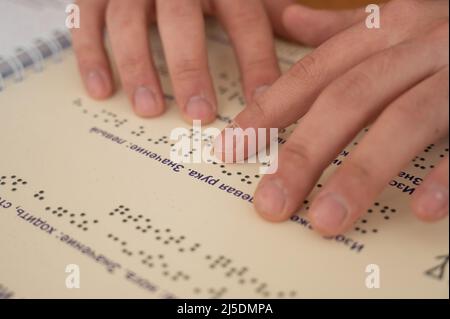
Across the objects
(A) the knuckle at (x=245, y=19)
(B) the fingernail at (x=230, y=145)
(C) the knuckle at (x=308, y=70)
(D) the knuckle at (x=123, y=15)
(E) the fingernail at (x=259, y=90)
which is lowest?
(E) the fingernail at (x=259, y=90)

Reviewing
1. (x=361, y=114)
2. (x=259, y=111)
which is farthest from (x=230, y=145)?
(x=361, y=114)

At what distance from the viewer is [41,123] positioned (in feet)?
2.53

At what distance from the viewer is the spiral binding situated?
0.87 metres

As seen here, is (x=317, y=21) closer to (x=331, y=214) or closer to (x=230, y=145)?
(x=230, y=145)

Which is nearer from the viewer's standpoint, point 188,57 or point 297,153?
point 297,153

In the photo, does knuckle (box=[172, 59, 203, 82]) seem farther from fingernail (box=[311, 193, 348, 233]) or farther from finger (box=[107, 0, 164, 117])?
fingernail (box=[311, 193, 348, 233])

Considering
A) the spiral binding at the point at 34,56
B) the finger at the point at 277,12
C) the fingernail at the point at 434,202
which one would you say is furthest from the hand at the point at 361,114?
the spiral binding at the point at 34,56

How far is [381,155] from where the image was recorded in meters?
0.57

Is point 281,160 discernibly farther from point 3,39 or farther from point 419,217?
point 3,39

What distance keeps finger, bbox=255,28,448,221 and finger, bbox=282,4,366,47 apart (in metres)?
0.24

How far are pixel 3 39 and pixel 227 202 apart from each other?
52cm

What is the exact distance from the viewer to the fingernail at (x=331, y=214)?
1.83 feet

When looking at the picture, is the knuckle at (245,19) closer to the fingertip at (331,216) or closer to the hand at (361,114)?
the hand at (361,114)

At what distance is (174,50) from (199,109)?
0.11 metres
